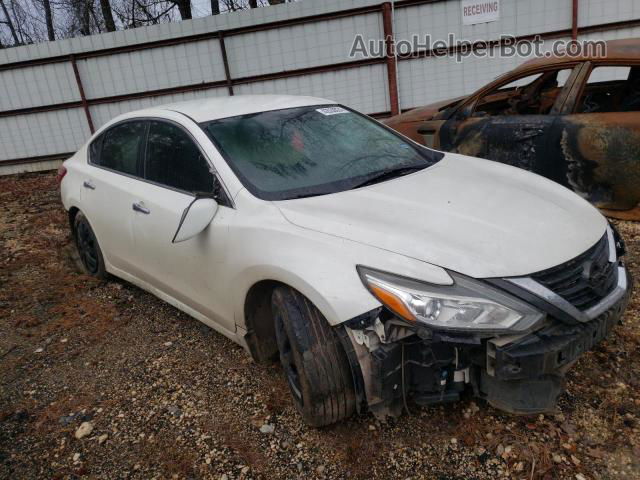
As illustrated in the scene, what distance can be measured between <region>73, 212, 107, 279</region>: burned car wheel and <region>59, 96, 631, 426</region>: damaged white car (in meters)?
0.84

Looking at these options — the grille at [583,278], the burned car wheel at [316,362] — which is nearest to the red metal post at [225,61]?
the burned car wheel at [316,362]

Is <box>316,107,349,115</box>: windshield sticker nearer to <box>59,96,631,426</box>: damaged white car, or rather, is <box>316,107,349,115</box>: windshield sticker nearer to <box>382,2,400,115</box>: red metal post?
<box>59,96,631,426</box>: damaged white car

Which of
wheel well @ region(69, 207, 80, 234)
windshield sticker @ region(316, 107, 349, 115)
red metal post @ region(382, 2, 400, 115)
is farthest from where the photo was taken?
red metal post @ region(382, 2, 400, 115)

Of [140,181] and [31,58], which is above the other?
[31,58]

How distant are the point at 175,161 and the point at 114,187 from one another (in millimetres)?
757

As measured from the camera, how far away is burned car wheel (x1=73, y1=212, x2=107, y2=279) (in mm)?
4098

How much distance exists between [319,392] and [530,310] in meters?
0.93

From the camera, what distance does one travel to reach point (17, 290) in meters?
4.47

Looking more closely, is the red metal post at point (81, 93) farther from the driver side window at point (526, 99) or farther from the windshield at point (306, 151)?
the windshield at point (306, 151)

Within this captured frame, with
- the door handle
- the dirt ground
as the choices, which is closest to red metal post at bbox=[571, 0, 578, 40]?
the dirt ground

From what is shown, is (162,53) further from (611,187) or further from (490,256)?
(490,256)

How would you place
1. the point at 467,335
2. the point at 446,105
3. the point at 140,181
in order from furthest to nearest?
1. the point at 446,105
2. the point at 140,181
3. the point at 467,335

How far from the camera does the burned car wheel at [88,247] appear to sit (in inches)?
161

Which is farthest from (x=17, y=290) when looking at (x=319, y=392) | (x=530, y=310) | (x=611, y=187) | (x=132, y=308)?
(x=611, y=187)
